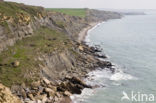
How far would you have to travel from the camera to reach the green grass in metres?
51.2

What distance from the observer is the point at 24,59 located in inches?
2347

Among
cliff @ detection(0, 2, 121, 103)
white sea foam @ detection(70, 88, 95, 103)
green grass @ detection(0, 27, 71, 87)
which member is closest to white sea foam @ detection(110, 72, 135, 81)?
cliff @ detection(0, 2, 121, 103)

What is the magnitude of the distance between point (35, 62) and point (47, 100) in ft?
48.1

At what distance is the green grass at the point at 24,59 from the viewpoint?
5116 centimetres

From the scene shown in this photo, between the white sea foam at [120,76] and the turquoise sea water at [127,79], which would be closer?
the turquoise sea water at [127,79]

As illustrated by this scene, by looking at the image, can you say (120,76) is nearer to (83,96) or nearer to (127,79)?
(127,79)

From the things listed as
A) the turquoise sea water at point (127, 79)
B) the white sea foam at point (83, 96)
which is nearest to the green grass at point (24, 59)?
the white sea foam at point (83, 96)

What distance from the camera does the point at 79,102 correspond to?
4834cm

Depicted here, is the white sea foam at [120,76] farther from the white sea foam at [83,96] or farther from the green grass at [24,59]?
the green grass at [24,59]

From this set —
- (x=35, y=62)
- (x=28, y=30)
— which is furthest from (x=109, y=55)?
(x=35, y=62)

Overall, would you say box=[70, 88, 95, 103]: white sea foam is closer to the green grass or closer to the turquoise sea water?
the turquoise sea water

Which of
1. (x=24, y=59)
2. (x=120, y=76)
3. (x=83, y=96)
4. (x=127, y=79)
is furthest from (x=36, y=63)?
(x=127, y=79)

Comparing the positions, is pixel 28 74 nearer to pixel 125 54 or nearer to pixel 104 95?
pixel 104 95

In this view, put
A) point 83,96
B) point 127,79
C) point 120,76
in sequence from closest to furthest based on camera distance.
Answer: point 83,96 → point 127,79 → point 120,76
